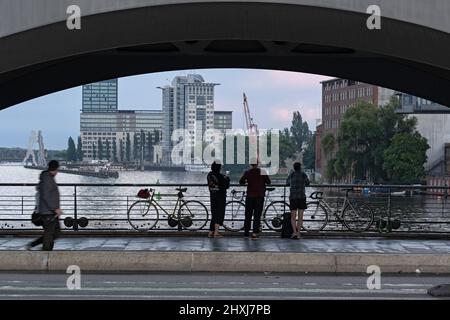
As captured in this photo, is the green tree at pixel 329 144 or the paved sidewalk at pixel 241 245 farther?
the green tree at pixel 329 144

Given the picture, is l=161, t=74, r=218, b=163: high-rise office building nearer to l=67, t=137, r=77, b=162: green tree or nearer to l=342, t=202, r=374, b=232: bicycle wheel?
l=67, t=137, r=77, b=162: green tree

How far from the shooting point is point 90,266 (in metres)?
13.8

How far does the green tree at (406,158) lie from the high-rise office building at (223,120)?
4167 centimetres

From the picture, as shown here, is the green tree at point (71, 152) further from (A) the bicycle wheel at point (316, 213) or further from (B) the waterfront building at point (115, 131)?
(A) the bicycle wheel at point (316, 213)

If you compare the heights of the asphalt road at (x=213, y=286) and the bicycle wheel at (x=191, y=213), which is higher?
the bicycle wheel at (x=191, y=213)

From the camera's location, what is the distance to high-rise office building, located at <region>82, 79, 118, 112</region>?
363 feet

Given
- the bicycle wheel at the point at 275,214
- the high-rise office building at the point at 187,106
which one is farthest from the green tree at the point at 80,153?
the bicycle wheel at the point at 275,214

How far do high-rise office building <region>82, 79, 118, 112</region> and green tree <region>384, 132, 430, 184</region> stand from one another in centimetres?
3707

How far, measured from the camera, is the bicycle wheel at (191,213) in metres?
18.7

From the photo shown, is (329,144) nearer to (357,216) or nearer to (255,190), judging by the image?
(357,216)

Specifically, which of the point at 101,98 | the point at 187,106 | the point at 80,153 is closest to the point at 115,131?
the point at 101,98

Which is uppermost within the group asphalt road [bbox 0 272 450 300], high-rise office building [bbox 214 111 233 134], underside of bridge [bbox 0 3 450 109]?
Result: high-rise office building [bbox 214 111 233 134]

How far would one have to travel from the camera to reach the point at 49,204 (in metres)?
14.2

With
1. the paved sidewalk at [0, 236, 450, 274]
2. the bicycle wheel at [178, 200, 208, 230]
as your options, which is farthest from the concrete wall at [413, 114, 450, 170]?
the paved sidewalk at [0, 236, 450, 274]
